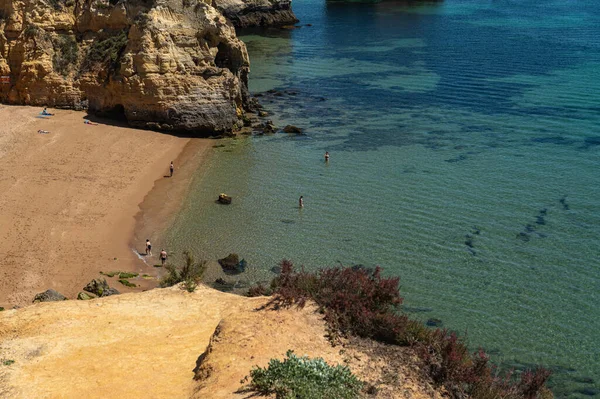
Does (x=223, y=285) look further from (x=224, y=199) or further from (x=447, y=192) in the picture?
(x=447, y=192)

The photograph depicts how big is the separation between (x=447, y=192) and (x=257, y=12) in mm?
66463

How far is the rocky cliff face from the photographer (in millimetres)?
40438

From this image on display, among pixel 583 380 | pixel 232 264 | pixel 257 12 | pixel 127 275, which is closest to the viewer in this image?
pixel 583 380

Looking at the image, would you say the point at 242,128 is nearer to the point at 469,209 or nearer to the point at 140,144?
the point at 140,144

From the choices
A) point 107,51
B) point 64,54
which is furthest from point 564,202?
point 64,54

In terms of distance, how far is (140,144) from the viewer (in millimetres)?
39219

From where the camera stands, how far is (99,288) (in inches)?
915

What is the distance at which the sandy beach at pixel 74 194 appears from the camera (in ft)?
83.1

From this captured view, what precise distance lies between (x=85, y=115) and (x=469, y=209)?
27.4 meters

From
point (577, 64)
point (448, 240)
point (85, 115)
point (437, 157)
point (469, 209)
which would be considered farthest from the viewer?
point (577, 64)

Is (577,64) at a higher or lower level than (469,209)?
higher

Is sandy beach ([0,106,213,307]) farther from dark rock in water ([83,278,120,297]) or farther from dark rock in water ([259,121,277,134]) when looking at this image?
dark rock in water ([259,121,277,134])

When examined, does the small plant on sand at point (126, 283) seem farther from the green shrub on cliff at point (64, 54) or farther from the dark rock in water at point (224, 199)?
the green shrub on cliff at point (64, 54)

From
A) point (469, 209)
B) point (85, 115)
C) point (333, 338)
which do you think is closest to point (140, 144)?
point (85, 115)
